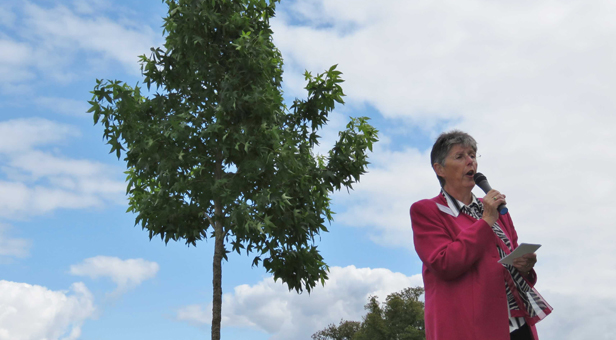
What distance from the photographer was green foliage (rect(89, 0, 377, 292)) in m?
13.8

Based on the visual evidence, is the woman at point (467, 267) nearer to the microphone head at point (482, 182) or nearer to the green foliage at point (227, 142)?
the microphone head at point (482, 182)

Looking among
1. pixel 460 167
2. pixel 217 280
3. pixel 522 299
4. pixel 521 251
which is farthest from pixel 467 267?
pixel 217 280

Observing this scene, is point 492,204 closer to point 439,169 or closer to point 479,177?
point 479,177

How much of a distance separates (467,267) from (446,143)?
106cm

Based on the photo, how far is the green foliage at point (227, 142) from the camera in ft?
45.3

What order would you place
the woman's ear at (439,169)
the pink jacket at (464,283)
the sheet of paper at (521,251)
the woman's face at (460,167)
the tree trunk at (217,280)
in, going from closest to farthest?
the sheet of paper at (521,251) < the pink jacket at (464,283) < the woman's face at (460,167) < the woman's ear at (439,169) < the tree trunk at (217,280)

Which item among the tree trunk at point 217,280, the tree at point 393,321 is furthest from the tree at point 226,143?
the tree at point 393,321

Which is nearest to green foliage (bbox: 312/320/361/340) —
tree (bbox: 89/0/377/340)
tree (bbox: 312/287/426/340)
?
tree (bbox: 312/287/426/340)

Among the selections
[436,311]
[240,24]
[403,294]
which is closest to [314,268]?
[240,24]

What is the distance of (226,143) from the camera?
46.1 feet

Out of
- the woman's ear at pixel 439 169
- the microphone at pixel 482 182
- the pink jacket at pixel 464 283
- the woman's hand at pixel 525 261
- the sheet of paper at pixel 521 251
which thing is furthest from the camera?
the woman's ear at pixel 439 169

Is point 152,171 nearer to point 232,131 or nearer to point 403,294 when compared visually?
point 232,131

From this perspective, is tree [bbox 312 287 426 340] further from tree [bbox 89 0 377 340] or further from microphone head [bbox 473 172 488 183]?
microphone head [bbox 473 172 488 183]

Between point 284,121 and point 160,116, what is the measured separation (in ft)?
11.3
